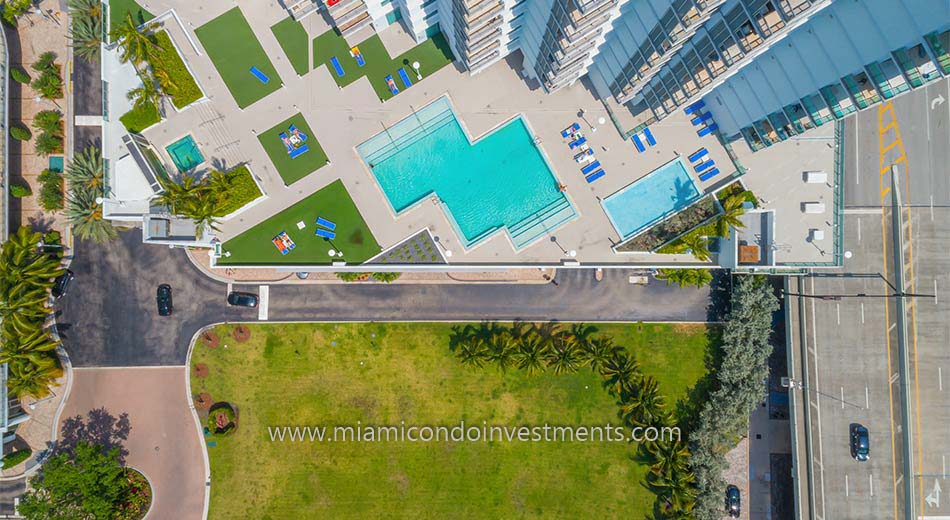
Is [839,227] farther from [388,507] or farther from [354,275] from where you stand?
[388,507]

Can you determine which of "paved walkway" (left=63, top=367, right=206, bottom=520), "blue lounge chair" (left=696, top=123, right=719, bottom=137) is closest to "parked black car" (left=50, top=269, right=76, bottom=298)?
"paved walkway" (left=63, top=367, right=206, bottom=520)

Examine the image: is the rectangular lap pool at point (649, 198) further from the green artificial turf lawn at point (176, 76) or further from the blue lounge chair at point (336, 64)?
the green artificial turf lawn at point (176, 76)

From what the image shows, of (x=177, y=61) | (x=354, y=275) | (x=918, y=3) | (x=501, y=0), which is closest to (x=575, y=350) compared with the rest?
(x=354, y=275)

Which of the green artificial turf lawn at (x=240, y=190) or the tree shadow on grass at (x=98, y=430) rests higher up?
the green artificial turf lawn at (x=240, y=190)

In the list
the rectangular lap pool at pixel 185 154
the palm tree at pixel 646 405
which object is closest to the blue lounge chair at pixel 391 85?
the rectangular lap pool at pixel 185 154

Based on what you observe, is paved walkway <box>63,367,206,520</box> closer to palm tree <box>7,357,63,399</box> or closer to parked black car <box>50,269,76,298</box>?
palm tree <box>7,357,63,399</box>

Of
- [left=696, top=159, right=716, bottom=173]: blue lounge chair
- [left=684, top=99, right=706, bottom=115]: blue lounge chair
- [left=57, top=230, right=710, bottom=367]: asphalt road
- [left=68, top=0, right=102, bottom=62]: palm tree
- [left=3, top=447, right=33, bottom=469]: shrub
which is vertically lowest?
[left=3, top=447, right=33, bottom=469]: shrub
